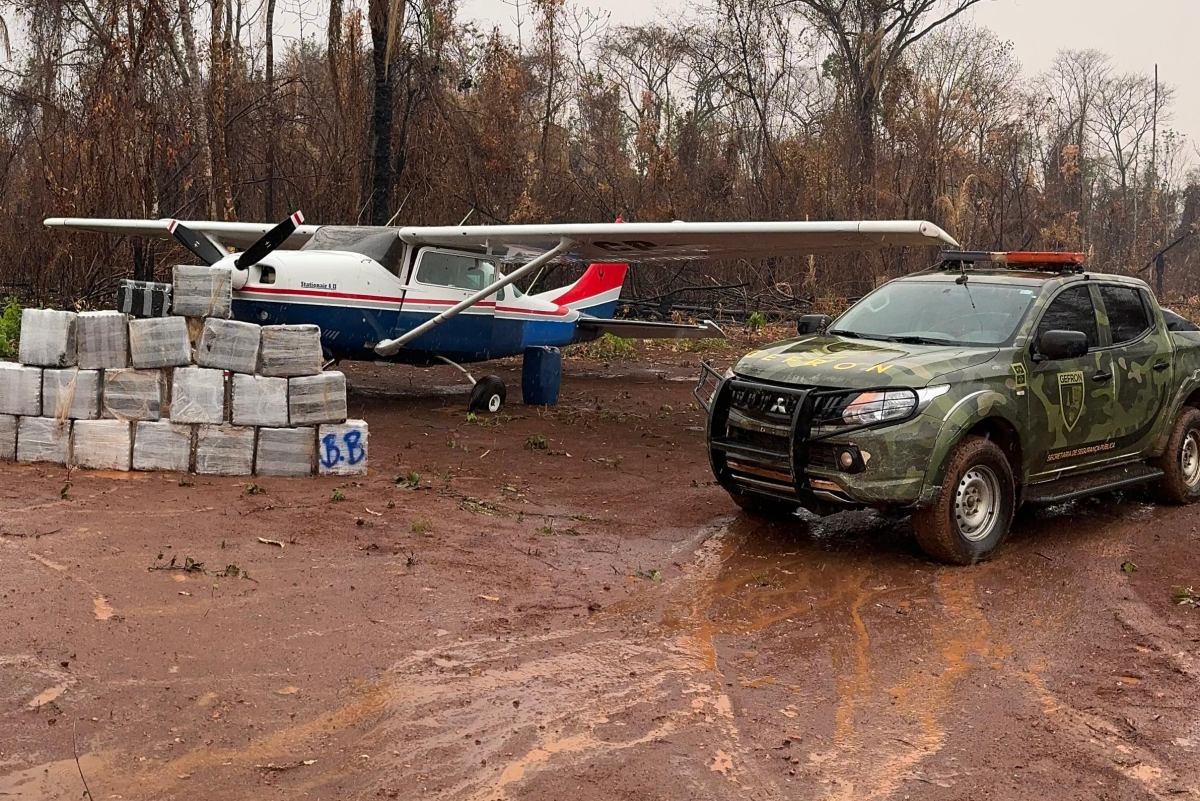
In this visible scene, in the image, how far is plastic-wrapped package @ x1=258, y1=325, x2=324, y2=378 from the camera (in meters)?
8.32

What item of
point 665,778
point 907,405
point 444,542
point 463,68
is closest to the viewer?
point 665,778

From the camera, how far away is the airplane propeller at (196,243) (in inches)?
501

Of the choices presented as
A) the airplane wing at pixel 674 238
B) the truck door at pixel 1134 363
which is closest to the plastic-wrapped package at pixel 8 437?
the airplane wing at pixel 674 238

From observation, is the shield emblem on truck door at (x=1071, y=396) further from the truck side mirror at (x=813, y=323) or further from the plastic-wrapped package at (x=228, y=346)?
the plastic-wrapped package at (x=228, y=346)

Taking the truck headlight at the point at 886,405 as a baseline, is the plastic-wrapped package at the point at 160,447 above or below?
below

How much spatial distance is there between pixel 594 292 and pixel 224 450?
8535mm

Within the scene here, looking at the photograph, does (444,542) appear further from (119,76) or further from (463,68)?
(463,68)

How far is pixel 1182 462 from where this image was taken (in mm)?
8414

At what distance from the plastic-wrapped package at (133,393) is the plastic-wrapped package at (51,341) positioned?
1.16ft

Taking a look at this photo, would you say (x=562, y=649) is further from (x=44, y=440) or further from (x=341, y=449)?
(x=44, y=440)

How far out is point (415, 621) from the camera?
5320 millimetres

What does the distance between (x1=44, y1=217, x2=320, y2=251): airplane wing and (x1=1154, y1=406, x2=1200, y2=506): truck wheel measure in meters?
10.3

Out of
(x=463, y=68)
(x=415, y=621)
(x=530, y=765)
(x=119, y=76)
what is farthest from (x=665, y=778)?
(x=463, y=68)

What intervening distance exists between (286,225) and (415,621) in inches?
259
